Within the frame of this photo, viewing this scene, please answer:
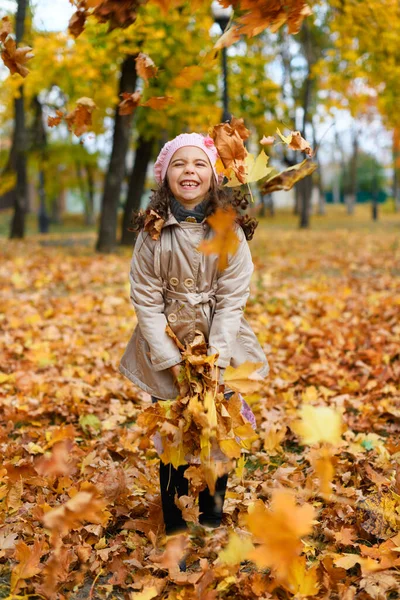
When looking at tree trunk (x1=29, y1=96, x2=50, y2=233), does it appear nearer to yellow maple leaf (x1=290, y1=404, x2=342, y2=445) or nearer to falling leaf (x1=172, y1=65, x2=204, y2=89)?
falling leaf (x1=172, y1=65, x2=204, y2=89)

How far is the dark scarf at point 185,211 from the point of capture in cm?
240

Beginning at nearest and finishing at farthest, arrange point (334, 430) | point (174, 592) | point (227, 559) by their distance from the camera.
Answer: point (334, 430) < point (227, 559) < point (174, 592)

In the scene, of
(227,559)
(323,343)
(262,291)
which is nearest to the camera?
(227,559)

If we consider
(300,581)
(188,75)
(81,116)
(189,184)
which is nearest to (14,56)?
(81,116)

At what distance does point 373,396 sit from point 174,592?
7.63ft

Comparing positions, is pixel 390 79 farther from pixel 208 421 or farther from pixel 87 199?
pixel 87 199

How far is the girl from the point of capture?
234 centimetres

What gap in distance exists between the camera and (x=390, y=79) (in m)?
12.1

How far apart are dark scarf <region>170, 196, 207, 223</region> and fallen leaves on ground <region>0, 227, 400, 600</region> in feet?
2.74

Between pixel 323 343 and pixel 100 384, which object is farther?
pixel 323 343

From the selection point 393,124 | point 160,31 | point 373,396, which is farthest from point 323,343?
point 393,124

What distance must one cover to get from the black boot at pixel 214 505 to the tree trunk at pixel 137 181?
12.1m

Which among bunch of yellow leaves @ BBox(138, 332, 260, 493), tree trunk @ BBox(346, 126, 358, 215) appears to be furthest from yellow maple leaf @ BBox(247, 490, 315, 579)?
tree trunk @ BBox(346, 126, 358, 215)

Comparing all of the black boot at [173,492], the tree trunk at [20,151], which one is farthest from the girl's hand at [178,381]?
the tree trunk at [20,151]
